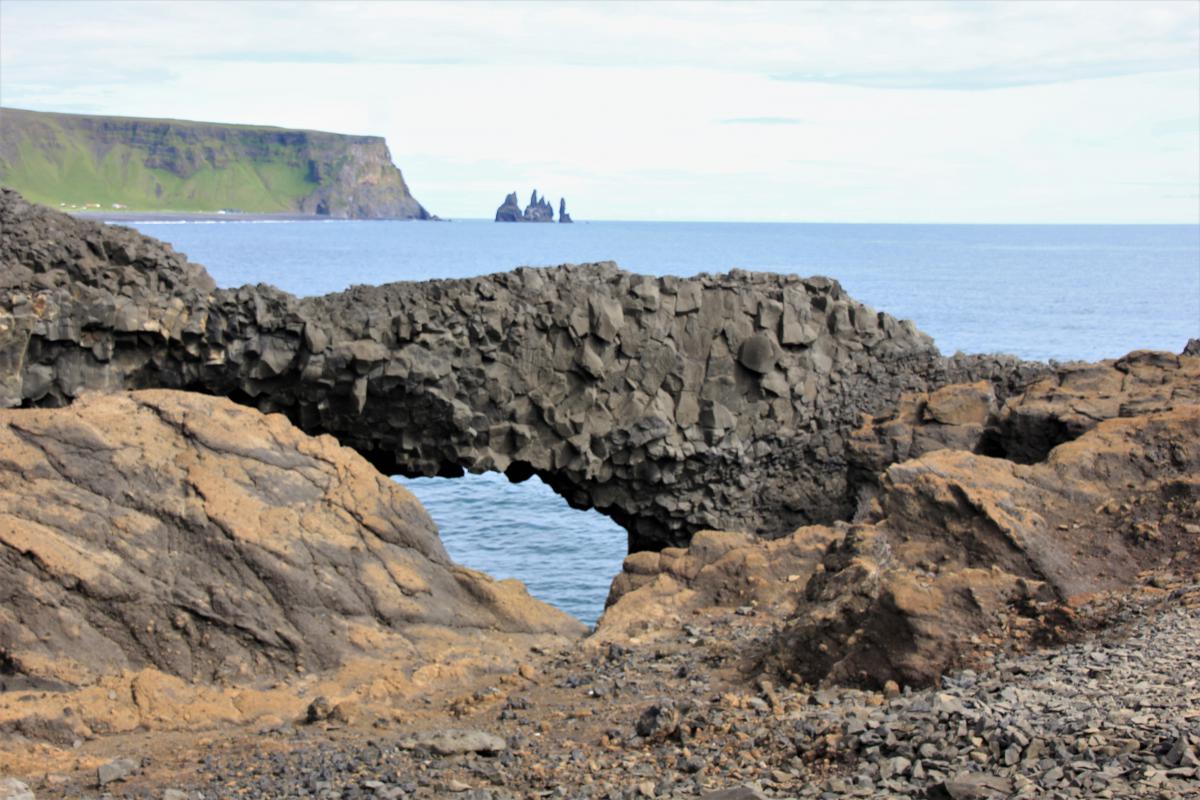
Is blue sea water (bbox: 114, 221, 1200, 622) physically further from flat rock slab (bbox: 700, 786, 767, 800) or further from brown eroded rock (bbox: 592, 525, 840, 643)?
flat rock slab (bbox: 700, 786, 767, 800)

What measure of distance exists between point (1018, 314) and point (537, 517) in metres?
61.2

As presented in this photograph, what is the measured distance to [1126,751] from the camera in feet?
28.3

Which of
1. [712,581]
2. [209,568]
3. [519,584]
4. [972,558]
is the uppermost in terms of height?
[972,558]

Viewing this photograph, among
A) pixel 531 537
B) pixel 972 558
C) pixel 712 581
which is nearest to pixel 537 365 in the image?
pixel 712 581

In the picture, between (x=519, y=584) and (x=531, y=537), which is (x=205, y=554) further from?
(x=531, y=537)

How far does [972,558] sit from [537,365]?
13291 millimetres

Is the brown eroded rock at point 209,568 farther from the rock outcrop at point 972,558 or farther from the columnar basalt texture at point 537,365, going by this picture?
the columnar basalt texture at point 537,365

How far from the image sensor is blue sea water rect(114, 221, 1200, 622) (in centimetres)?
3456

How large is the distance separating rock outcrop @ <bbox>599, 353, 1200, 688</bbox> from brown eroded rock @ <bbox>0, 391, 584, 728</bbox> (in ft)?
9.22

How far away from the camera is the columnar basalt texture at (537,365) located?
22.7 m

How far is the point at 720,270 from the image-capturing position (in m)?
130

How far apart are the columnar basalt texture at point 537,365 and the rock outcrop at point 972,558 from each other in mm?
7596

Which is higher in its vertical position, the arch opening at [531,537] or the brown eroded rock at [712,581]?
the brown eroded rock at [712,581]

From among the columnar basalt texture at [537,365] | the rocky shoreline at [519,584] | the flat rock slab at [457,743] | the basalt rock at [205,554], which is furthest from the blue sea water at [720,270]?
the flat rock slab at [457,743]
